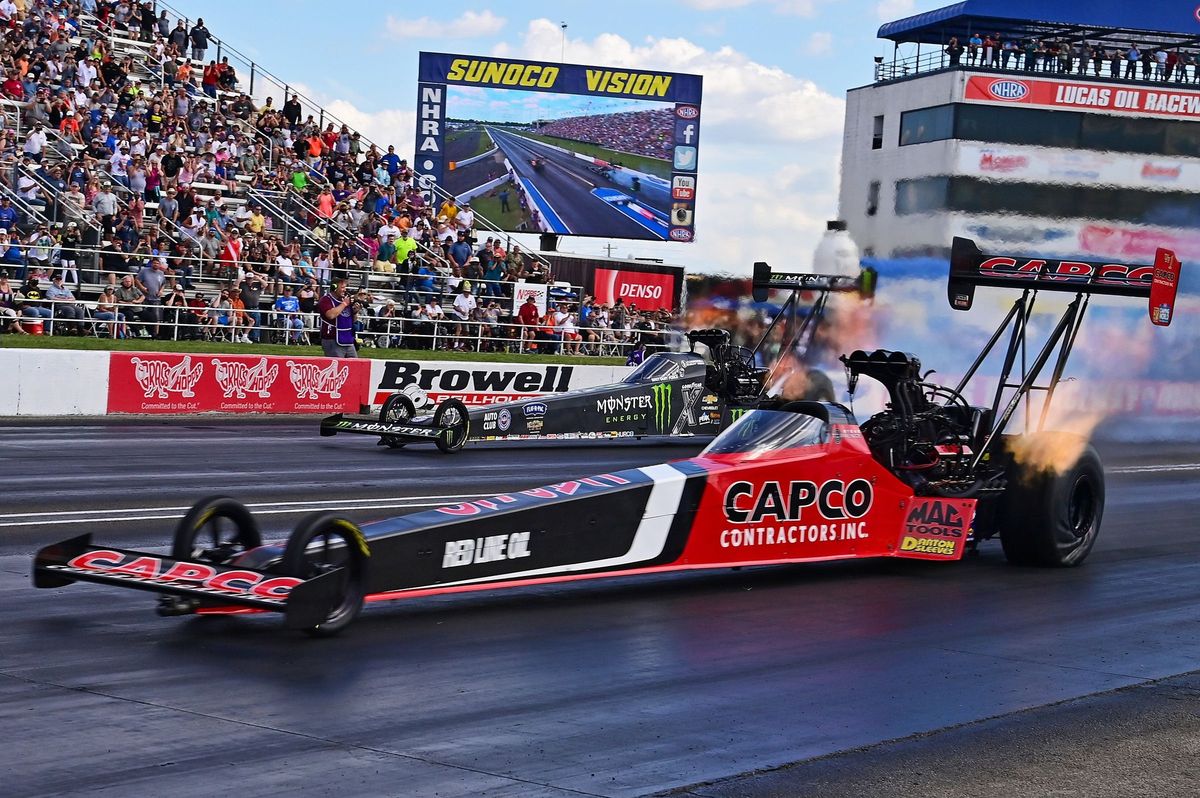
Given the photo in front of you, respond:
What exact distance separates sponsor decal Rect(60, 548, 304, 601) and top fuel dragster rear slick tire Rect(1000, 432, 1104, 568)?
22.9 ft

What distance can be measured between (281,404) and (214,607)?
19.4 meters

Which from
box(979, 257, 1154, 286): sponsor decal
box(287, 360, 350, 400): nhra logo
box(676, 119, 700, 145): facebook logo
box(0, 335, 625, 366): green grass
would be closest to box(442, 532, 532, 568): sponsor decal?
box(979, 257, 1154, 286): sponsor decal

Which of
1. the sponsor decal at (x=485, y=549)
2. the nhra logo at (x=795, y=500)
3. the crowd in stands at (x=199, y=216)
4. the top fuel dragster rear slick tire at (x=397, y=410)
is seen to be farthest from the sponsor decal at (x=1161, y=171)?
the sponsor decal at (x=485, y=549)

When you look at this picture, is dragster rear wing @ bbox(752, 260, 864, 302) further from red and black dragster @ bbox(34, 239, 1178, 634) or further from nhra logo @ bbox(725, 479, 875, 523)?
nhra logo @ bbox(725, 479, 875, 523)

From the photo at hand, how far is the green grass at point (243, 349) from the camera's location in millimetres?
24797

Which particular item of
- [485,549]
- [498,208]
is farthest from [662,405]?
[498,208]

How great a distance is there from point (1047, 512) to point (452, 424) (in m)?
10.0

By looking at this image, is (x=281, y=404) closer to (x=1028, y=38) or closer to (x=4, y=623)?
(x=4, y=623)

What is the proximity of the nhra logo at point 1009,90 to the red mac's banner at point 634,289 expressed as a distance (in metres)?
12.7

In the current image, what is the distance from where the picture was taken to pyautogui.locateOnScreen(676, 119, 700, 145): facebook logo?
46.7 m

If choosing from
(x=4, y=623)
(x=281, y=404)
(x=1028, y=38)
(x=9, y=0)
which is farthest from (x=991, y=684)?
(x=1028, y=38)

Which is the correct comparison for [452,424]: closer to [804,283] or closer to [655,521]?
[804,283]

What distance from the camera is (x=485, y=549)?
31.2 ft

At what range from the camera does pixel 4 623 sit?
28.9ft
